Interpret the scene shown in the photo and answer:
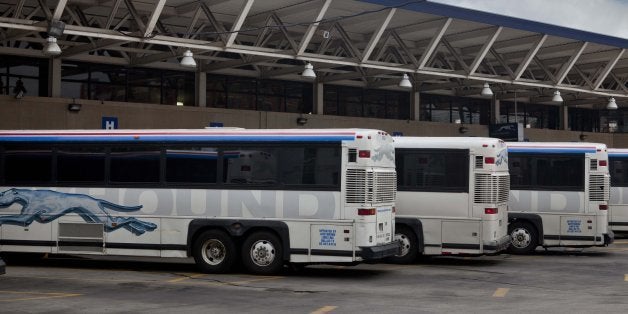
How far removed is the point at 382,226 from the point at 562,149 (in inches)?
285

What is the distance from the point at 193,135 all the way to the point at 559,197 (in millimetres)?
9494

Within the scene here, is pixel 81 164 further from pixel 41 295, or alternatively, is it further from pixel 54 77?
pixel 54 77

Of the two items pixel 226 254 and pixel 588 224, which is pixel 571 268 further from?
pixel 226 254

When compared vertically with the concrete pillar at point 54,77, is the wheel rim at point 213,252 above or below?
below

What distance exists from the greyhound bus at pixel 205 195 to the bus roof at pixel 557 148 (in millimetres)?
5892

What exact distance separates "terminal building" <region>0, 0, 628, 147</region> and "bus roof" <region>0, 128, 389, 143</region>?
362 cm

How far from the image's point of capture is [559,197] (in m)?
21.5

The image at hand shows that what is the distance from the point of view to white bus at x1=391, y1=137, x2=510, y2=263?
1847cm

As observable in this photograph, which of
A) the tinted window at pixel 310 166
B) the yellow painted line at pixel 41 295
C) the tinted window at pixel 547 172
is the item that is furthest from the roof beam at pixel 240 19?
the yellow painted line at pixel 41 295

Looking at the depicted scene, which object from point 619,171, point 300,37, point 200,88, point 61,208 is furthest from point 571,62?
point 61,208

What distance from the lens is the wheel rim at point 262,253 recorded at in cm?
1645

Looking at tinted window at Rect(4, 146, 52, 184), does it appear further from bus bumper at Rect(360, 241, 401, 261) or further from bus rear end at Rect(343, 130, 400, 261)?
bus bumper at Rect(360, 241, 401, 261)

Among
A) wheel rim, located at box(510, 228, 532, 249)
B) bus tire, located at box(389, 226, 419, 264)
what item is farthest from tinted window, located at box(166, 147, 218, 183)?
wheel rim, located at box(510, 228, 532, 249)

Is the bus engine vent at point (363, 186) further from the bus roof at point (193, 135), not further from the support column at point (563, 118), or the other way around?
the support column at point (563, 118)
